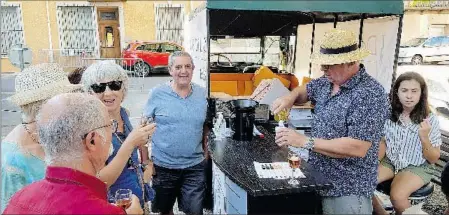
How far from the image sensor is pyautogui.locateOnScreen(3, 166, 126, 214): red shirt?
1198 mm

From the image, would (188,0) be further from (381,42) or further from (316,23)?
(381,42)

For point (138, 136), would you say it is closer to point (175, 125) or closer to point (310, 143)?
point (175, 125)

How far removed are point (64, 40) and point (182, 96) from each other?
14671 mm

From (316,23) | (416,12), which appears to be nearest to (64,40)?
(316,23)

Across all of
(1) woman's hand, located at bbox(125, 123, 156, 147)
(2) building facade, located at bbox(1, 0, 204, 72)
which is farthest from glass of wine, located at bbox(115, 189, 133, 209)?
(2) building facade, located at bbox(1, 0, 204, 72)

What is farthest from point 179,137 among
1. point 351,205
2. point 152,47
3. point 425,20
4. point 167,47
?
point 425,20

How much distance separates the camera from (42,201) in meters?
1.22

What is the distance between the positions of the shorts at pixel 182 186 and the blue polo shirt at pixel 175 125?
0.23 feet

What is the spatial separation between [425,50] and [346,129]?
52.5 ft

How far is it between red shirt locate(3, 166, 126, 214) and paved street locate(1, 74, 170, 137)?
3.54 m

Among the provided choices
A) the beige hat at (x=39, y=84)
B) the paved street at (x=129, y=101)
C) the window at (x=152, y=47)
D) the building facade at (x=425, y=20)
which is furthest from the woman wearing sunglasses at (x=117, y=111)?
the building facade at (x=425, y=20)

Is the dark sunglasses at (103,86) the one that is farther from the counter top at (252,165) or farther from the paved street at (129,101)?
the paved street at (129,101)

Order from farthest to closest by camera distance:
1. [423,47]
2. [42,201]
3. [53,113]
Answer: [423,47] → [53,113] → [42,201]

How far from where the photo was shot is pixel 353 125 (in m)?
2.11
